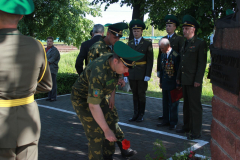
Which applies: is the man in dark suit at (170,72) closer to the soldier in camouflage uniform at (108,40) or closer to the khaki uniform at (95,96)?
the soldier in camouflage uniform at (108,40)

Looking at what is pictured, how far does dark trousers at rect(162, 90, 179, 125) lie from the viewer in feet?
19.2

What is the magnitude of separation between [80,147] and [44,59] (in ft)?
9.48

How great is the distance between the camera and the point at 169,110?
241 inches

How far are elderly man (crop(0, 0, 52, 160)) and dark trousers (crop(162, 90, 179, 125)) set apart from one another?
3996mm

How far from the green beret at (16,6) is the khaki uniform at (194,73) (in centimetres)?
353

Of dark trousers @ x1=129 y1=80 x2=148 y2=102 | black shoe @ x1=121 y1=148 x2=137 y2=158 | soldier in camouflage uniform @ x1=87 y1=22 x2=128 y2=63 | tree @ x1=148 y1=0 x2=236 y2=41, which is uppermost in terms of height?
tree @ x1=148 y1=0 x2=236 y2=41

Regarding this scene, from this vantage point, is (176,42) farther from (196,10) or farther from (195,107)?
(196,10)

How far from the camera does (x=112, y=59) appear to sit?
309 centimetres

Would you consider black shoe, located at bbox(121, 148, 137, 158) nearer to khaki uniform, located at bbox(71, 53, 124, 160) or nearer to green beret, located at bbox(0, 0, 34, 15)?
khaki uniform, located at bbox(71, 53, 124, 160)

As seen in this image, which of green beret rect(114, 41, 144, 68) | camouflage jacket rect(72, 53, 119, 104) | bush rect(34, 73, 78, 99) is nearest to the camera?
green beret rect(114, 41, 144, 68)

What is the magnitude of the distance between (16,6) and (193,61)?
3716 millimetres

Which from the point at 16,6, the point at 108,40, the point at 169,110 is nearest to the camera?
the point at 16,6

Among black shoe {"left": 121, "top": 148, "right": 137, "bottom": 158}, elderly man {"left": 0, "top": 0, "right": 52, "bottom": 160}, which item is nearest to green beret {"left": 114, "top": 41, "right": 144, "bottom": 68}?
elderly man {"left": 0, "top": 0, "right": 52, "bottom": 160}

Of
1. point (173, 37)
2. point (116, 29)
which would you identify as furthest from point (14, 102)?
point (173, 37)
